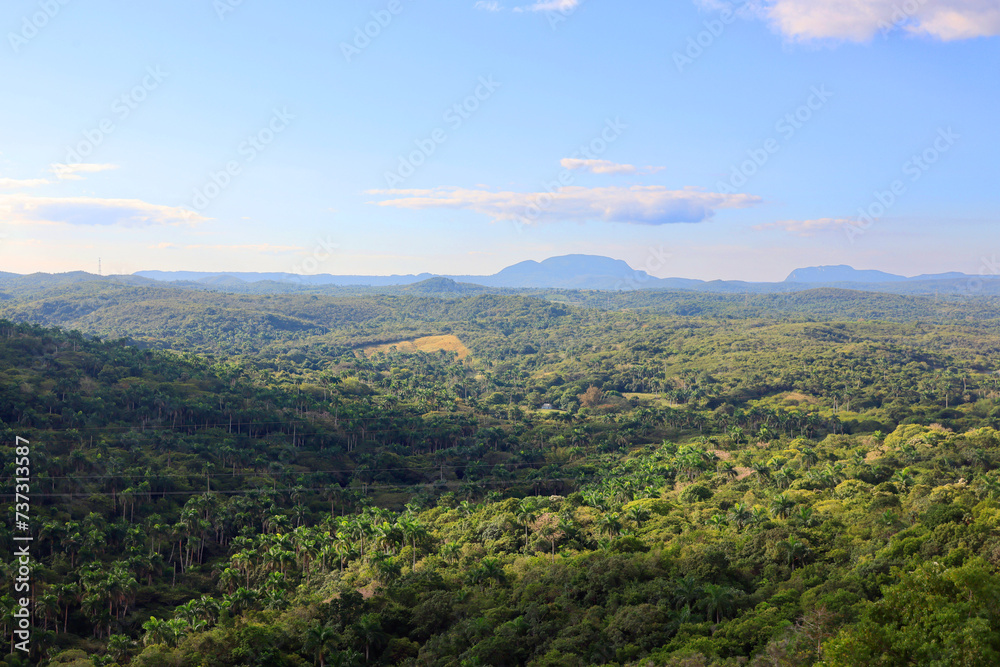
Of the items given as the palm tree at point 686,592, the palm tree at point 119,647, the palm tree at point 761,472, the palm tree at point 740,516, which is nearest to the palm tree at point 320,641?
the palm tree at point 119,647

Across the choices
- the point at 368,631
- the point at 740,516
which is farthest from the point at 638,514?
the point at 368,631

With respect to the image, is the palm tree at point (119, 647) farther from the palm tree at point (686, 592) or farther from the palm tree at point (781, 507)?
the palm tree at point (781, 507)

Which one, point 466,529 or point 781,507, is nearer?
point 781,507

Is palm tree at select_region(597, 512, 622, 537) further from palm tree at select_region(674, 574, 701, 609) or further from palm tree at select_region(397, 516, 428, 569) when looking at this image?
palm tree at select_region(674, 574, 701, 609)

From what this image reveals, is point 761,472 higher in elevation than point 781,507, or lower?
lower

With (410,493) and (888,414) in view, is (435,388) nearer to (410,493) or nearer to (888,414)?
(410,493)

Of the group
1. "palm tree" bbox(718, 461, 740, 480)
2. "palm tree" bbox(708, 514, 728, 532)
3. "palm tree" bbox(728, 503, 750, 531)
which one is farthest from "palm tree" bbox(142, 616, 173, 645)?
"palm tree" bbox(718, 461, 740, 480)

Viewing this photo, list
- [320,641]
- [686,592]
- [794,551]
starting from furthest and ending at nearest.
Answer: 1. [794,551]
2. [686,592]
3. [320,641]

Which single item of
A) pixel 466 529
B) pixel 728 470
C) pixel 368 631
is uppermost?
pixel 368 631

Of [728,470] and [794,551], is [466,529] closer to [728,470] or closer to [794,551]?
[794,551]
